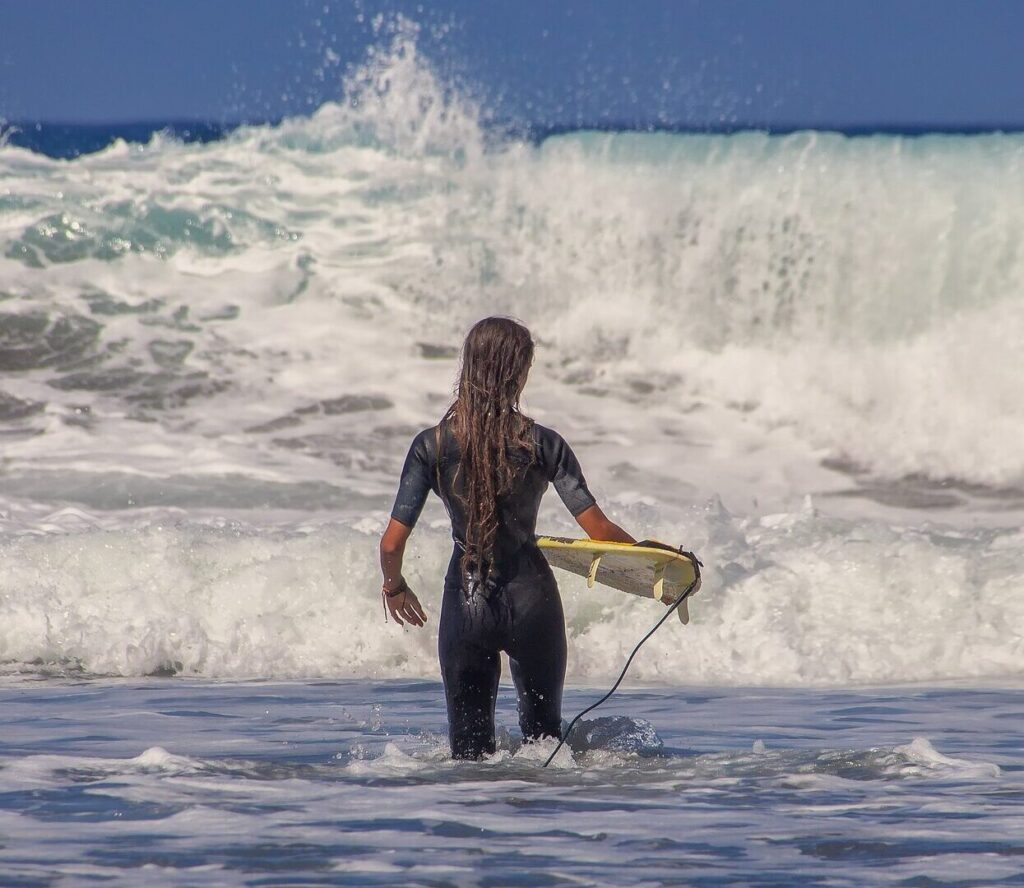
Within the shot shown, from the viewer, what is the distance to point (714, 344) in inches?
670

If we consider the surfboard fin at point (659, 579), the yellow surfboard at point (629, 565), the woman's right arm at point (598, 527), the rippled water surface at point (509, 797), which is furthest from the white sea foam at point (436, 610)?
the woman's right arm at point (598, 527)

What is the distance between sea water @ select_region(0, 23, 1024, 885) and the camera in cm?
484

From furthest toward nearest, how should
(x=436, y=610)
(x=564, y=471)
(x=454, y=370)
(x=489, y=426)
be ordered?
(x=454, y=370), (x=436, y=610), (x=564, y=471), (x=489, y=426)

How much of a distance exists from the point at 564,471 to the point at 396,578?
25.9 inches

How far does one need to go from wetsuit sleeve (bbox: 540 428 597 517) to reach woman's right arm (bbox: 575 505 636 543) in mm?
22

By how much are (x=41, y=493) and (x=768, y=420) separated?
7313 millimetres

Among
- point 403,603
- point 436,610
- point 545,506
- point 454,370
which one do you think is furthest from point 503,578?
point 454,370

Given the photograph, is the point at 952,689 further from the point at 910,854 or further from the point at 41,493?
the point at 41,493

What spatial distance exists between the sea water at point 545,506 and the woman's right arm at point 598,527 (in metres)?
0.85

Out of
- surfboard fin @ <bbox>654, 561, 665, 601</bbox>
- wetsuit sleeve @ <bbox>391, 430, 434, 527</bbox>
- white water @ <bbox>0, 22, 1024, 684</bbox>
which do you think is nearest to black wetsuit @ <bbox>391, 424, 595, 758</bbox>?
wetsuit sleeve @ <bbox>391, 430, 434, 527</bbox>

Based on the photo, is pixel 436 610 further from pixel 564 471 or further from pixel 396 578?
pixel 564 471

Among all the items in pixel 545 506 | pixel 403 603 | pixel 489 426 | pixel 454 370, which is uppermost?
pixel 454 370

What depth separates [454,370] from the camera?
16781mm

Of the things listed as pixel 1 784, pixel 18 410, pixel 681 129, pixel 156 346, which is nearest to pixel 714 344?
pixel 681 129
